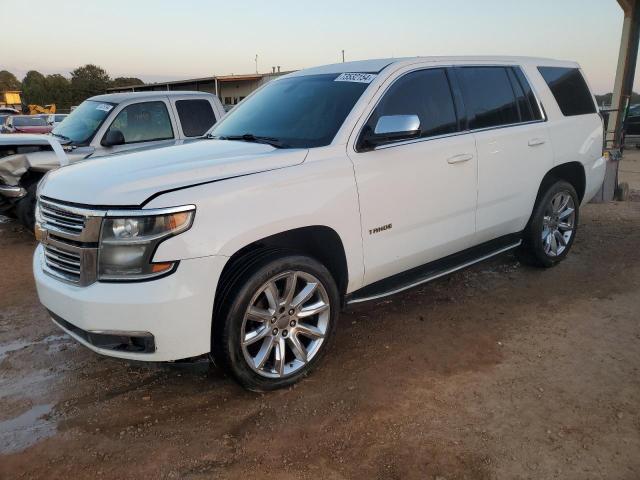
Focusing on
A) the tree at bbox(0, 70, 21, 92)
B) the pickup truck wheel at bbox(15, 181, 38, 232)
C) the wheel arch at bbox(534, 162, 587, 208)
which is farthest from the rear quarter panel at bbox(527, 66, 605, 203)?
the tree at bbox(0, 70, 21, 92)

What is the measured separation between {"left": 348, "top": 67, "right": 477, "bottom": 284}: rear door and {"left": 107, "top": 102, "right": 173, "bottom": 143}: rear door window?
473 centimetres

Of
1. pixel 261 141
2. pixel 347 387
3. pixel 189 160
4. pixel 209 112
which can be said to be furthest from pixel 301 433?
pixel 209 112

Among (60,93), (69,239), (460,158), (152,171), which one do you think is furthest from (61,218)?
(60,93)

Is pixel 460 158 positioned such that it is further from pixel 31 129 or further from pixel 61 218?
pixel 31 129

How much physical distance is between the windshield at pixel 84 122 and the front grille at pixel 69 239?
4356 mm

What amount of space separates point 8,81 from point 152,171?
317 ft

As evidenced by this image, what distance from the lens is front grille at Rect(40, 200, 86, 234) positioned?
2814 millimetres

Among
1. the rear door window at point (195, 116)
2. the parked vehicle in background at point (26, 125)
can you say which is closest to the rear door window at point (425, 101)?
the rear door window at point (195, 116)

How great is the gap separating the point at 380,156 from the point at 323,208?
24.3 inches

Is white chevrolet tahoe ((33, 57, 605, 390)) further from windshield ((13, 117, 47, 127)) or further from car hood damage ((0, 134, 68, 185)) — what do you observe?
windshield ((13, 117, 47, 127))

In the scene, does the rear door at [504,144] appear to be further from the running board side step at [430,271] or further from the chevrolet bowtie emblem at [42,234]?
the chevrolet bowtie emblem at [42,234]

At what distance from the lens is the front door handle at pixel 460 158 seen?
3.91 m

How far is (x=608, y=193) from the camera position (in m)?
8.66

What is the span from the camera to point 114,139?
6777 millimetres
